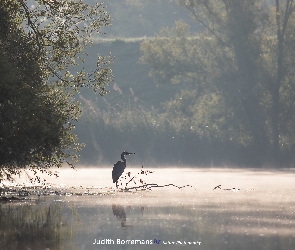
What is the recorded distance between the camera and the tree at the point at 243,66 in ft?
205

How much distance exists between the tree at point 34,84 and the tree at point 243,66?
35.3 m

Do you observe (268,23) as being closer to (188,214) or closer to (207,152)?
(207,152)

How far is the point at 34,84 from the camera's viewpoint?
23.8 m

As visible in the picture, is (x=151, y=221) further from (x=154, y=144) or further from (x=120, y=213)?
(x=154, y=144)

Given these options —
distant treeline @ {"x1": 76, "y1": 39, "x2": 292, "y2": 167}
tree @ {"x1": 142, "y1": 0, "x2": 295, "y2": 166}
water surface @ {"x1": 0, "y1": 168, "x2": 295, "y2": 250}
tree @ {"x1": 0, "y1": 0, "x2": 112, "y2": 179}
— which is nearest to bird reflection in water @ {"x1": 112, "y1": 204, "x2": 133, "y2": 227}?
water surface @ {"x1": 0, "y1": 168, "x2": 295, "y2": 250}

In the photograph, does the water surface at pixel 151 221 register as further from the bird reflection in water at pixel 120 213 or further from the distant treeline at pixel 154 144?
the distant treeline at pixel 154 144

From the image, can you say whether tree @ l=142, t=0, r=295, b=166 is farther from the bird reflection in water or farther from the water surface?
the bird reflection in water

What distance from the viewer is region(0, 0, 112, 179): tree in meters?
21.4

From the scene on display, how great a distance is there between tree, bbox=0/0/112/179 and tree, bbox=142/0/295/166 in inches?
1388

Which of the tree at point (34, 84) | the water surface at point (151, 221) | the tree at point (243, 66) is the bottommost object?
the water surface at point (151, 221)

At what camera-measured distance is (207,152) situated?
64125mm

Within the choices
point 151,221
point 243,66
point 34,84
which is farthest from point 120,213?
point 243,66

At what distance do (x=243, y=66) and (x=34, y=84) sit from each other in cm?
4264

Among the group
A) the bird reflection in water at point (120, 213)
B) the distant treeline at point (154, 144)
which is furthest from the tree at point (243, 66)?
the bird reflection in water at point (120, 213)
